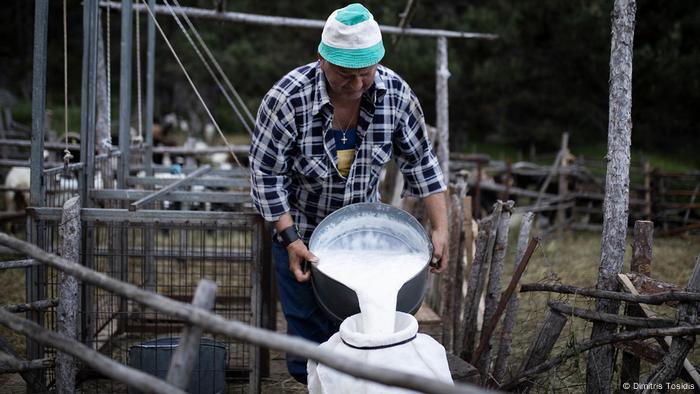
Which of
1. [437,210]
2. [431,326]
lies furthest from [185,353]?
[431,326]

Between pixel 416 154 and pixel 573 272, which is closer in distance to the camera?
pixel 416 154

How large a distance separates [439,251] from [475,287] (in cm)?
115

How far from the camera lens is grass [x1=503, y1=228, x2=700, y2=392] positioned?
444 centimetres

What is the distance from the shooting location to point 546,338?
3.43 m

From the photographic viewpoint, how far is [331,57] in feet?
9.46

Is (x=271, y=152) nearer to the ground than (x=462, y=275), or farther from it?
farther from it

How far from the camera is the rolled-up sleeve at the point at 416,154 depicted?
3.34 m

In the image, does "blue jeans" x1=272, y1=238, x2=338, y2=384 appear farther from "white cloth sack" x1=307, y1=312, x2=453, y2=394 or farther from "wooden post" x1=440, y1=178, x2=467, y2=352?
"wooden post" x1=440, y1=178, x2=467, y2=352

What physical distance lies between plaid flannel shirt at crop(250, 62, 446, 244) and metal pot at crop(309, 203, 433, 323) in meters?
0.24

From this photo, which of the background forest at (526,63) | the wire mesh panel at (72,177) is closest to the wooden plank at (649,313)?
the wire mesh panel at (72,177)

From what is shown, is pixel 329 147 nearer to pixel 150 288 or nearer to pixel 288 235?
pixel 288 235

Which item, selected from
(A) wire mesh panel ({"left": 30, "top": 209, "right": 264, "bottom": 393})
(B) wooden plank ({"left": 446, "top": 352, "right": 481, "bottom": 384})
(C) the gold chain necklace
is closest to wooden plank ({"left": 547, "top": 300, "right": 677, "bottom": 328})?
(B) wooden plank ({"left": 446, "top": 352, "right": 481, "bottom": 384})

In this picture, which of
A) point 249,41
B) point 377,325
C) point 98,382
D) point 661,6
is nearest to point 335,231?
point 377,325

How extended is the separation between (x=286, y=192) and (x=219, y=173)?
309cm
